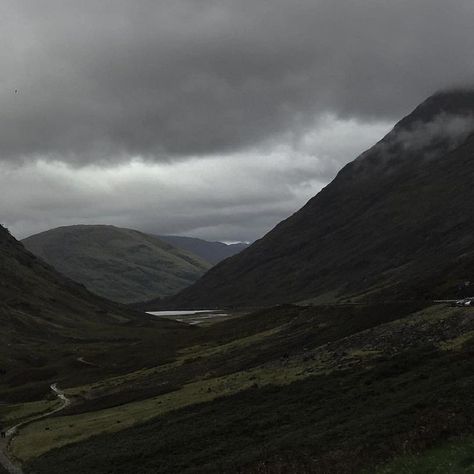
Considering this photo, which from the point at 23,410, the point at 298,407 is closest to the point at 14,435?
the point at 23,410

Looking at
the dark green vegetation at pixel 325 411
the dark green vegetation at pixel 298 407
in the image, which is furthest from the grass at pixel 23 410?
the dark green vegetation at pixel 325 411

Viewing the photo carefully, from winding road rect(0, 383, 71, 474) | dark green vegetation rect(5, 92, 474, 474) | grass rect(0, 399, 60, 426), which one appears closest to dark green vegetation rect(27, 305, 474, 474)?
dark green vegetation rect(5, 92, 474, 474)

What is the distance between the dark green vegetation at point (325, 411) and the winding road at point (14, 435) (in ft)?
9.21

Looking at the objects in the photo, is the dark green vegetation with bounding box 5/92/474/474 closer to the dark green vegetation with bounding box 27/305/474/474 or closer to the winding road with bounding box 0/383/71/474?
the dark green vegetation with bounding box 27/305/474/474

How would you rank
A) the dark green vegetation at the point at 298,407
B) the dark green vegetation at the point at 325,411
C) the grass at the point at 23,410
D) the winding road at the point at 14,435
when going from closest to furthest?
the dark green vegetation at the point at 298,407
the dark green vegetation at the point at 325,411
the winding road at the point at 14,435
the grass at the point at 23,410

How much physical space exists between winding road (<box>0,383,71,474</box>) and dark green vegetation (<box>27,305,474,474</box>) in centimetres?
281

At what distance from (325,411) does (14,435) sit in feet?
145

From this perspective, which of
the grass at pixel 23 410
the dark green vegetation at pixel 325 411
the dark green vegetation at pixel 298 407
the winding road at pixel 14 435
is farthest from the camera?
the grass at pixel 23 410

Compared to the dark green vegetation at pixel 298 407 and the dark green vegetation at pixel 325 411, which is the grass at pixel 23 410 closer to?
the dark green vegetation at pixel 298 407

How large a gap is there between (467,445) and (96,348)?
528ft

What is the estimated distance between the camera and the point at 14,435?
73375 mm

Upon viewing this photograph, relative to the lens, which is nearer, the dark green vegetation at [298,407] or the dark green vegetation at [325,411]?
the dark green vegetation at [298,407]

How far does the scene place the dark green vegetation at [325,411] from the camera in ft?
111

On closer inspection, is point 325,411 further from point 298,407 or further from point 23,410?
point 23,410
